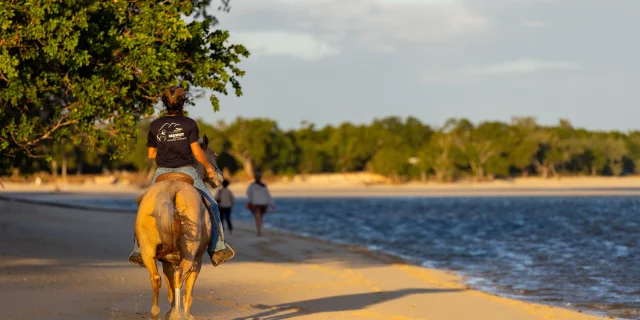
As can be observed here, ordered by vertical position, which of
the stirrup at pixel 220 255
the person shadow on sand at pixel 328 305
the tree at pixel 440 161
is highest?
the tree at pixel 440 161

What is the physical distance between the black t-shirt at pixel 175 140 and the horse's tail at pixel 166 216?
18.6 inches

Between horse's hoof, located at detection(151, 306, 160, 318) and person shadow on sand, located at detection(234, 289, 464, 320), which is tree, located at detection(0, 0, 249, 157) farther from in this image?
horse's hoof, located at detection(151, 306, 160, 318)

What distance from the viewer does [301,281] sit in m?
17.1

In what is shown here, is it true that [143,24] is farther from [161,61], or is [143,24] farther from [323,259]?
[323,259]

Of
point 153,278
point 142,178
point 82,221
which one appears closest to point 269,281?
point 153,278

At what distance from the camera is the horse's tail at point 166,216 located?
9.58 metres

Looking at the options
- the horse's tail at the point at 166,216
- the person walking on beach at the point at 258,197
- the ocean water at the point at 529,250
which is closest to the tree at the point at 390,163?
the ocean water at the point at 529,250

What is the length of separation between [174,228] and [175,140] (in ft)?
3.33

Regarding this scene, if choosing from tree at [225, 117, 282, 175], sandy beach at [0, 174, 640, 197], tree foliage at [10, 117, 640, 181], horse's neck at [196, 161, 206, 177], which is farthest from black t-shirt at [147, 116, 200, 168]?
tree at [225, 117, 282, 175]

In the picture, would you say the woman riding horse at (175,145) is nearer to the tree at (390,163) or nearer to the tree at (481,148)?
the tree at (390,163)

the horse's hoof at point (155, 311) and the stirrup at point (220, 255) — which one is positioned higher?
the stirrup at point (220, 255)

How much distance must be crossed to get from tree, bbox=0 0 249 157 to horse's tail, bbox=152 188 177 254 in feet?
16.9

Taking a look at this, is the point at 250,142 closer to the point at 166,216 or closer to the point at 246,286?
the point at 246,286

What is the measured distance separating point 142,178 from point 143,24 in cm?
9447
